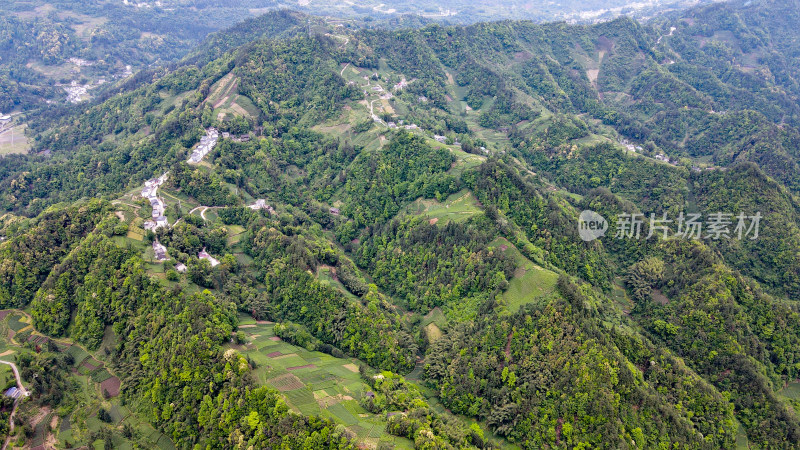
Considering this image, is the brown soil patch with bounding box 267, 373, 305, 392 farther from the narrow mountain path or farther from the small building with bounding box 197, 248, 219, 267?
the small building with bounding box 197, 248, 219, 267

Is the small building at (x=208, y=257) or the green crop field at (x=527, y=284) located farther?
the small building at (x=208, y=257)

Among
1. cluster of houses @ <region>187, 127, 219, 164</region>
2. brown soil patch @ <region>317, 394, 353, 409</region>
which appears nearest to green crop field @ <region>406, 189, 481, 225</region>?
brown soil patch @ <region>317, 394, 353, 409</region>

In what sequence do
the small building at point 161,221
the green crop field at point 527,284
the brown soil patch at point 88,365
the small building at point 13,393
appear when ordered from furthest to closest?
the small building at point 161,221 < the green crop field at point 527,284 < the brown soil patch at point 88,365 < the small building at point 13,393

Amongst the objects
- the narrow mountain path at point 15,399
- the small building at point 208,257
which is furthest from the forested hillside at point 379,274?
the small building at point 208,257

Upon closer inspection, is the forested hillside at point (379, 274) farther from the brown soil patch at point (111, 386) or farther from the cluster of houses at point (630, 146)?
the cluster of houses at point (630, 146)

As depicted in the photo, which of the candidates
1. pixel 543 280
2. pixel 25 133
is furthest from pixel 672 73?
pixel 25 133

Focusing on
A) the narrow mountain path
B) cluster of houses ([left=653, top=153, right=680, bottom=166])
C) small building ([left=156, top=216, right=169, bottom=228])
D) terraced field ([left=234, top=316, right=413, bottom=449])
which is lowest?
the narrow mountain path
